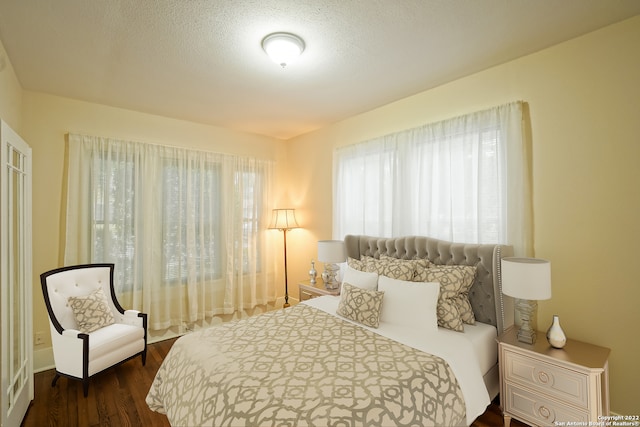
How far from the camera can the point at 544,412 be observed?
2018 millimetres

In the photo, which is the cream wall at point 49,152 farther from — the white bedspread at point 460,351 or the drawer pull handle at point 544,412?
the drawer pull handle at point 544,412

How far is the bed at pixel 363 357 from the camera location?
59.6 inches

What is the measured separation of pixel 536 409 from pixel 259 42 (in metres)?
3.18

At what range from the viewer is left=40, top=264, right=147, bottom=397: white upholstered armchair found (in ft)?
Answer: 8.51

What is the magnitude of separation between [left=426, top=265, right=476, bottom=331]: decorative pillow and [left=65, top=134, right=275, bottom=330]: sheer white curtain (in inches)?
110

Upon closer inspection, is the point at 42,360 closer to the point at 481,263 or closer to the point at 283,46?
the point at 283,46

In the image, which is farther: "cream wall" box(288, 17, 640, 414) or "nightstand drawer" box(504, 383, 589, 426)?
"cream wall" box(288, 17, 640, 414)

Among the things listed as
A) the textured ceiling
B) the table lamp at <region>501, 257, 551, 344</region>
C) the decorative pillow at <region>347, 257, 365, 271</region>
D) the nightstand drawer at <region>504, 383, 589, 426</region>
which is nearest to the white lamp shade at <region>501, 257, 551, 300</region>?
the table lamp at <region>501, 257, 551, 344</region>

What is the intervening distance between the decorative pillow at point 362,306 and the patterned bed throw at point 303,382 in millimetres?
149

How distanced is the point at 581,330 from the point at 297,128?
3770 millimetres

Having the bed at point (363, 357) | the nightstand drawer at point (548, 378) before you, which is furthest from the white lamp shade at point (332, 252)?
the nightstand drawer at point (548, 378)

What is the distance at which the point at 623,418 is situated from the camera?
2055mm

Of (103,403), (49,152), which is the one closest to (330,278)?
(103,403)

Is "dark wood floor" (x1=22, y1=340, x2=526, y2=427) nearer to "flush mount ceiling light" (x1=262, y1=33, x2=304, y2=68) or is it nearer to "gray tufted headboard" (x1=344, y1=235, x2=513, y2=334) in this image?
"gray tufted headboard" (x1=344, y1=235, x2=513, y2=334)
